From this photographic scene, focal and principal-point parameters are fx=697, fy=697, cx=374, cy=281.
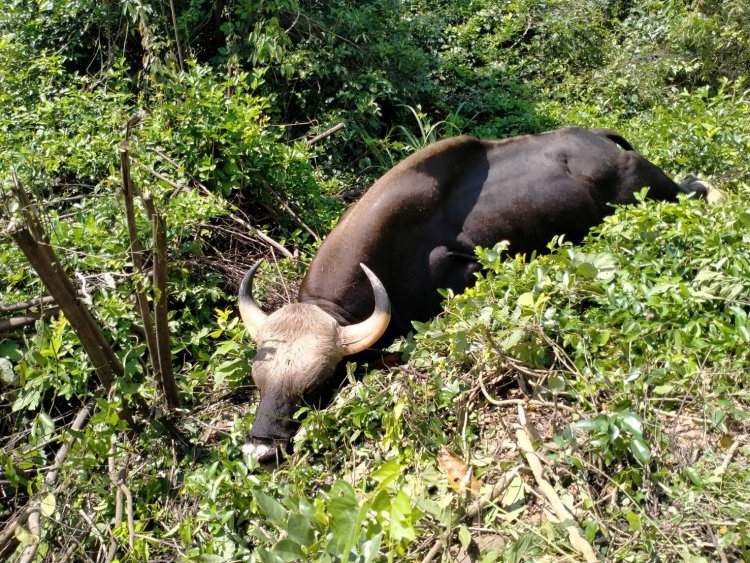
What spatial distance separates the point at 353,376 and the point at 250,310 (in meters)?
1.03

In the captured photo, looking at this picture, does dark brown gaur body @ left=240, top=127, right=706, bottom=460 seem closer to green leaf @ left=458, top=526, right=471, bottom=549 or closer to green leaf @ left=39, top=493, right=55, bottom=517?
green leaf @ left=39, top=493, right=55, bottom=517

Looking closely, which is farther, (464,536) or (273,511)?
(464,536)

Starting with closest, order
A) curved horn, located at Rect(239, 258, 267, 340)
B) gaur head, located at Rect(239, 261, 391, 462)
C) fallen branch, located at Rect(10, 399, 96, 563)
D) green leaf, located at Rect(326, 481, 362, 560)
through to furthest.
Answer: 1. green leaf, located at Rect(326, 481, 362, 560)
2. fallen branch, located at Rect(10, 399, 96, 563)
3. gaur head, located at Rect(239, 261, 391, 462)
4. curved horn, located at Rect(239, 258, 267, 340)

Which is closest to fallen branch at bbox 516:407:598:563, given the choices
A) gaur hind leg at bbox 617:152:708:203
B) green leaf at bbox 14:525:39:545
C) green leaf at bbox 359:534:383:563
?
green leaf at bbox 359:534:383:563

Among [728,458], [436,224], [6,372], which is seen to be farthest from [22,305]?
[728,458]

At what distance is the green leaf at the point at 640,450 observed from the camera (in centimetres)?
250

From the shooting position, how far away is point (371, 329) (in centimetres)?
461

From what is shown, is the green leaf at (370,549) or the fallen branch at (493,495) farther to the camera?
the fallen branch at (493,495)

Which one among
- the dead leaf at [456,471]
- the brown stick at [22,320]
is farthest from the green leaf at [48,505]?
the dead leaf at [456,471]

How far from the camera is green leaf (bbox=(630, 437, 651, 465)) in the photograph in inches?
98.5

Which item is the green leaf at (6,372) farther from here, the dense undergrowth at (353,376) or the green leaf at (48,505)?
the green leaf at (48,505)

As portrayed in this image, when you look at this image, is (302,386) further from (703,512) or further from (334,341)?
(703,512)

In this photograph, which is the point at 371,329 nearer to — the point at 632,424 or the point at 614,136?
the point at 632,424

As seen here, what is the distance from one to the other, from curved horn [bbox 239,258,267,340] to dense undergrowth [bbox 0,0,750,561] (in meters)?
0.13
